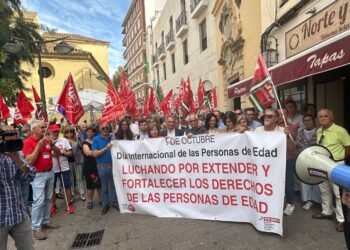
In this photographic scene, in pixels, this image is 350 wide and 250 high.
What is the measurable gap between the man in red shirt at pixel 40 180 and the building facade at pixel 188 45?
392 inches

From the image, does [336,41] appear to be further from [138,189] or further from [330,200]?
[138,189]

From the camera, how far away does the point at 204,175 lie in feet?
14.6

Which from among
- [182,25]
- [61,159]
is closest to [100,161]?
Answer: [61,159]

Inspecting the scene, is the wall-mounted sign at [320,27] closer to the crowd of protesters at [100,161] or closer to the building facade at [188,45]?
the crowd of protesters at [100,161]

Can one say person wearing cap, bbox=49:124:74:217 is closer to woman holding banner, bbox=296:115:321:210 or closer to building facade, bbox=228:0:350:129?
woman holding banner, bbox=296:115:321:210

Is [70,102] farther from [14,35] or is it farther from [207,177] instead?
[14,35]

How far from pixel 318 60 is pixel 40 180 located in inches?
202

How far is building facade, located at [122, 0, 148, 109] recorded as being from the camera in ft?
142

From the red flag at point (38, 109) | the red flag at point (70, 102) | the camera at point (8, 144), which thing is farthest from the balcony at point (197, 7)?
the camera at point (8, 144)

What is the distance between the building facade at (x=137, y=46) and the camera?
43250 millimetres

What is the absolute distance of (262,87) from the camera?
14.5 ft

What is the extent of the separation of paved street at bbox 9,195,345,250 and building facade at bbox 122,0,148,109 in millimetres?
34951

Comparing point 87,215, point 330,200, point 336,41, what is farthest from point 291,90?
point 87,215

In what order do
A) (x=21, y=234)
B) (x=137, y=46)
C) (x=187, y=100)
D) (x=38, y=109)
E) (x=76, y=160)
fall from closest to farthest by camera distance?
(x=21, y=234) < (x=76, y=160) < (x=38, y=109) < (x=187, y=100) < (x=137, y=46)
